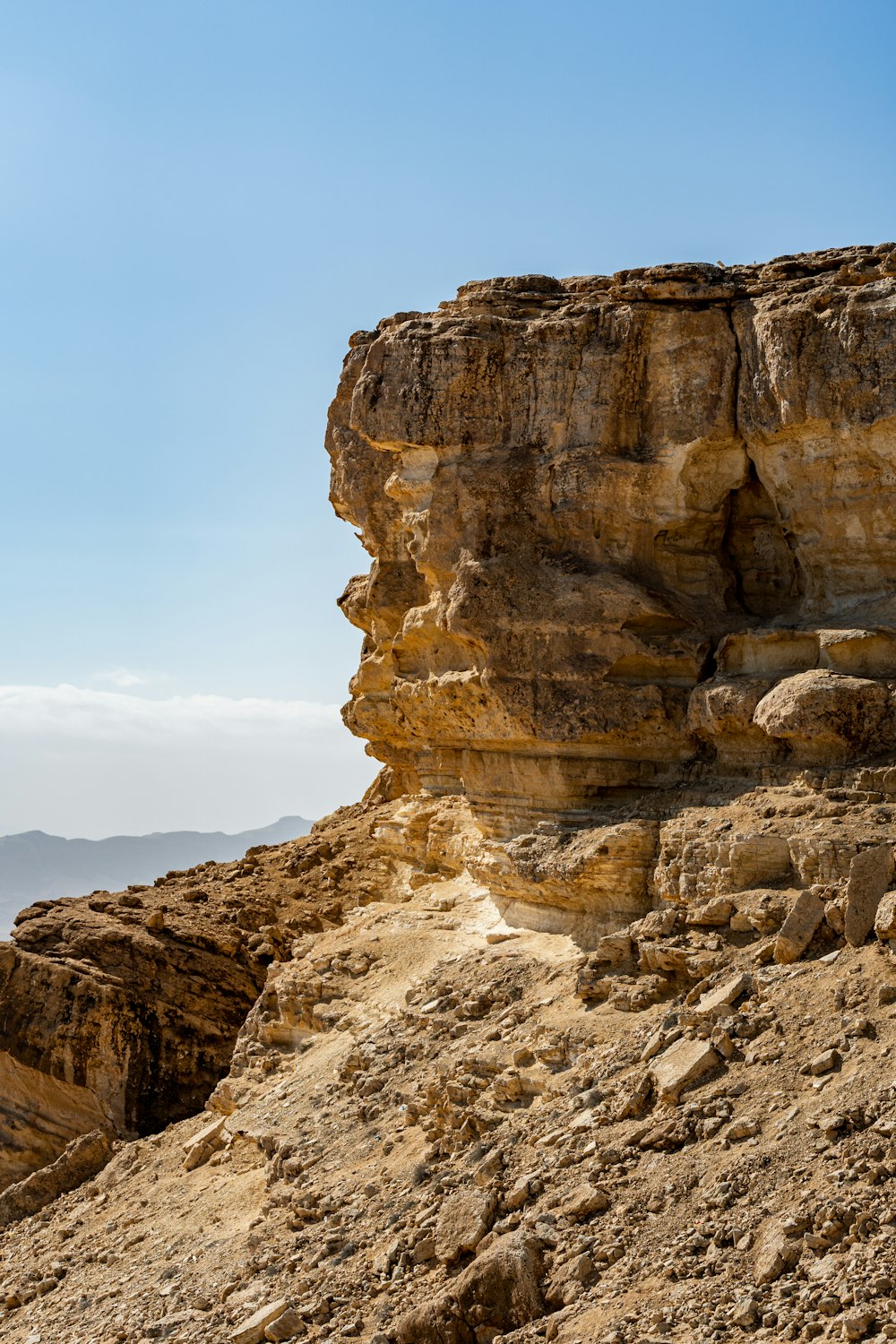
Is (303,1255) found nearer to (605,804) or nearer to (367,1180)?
(367,1180)

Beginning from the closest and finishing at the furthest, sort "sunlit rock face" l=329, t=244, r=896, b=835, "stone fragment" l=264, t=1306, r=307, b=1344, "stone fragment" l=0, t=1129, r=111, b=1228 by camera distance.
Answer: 1. "stone fragment" l=264, t=1306, r=307, b=1344
2. "sunlit rock face" l=329, t=244, r=896, b=835
3. "stone fragment" l=0, t=1129, r=111, b=1228

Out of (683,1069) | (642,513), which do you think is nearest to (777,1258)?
(683,1069)

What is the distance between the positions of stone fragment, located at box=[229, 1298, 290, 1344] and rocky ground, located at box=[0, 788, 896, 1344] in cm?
4

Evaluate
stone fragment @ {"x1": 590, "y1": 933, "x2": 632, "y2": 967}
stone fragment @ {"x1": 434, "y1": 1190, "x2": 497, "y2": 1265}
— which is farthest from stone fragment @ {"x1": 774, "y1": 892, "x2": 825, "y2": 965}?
stone fragment @ {"x1": 434, "y1": 1190, "x2": 497, "y2": 1265}

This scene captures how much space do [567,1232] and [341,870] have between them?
15357mm

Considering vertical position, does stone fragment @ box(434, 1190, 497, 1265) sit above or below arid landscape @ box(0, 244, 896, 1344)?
below

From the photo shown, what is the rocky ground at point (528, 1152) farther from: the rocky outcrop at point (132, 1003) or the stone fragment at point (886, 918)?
the rocky outcrop at point (132, 1003)

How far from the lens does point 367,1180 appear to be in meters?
18.5

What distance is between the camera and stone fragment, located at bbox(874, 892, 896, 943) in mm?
→ 15477

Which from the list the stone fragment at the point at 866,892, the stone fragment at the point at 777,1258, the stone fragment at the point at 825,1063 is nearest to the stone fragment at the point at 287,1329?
the stone fragment at the point at 777,1258

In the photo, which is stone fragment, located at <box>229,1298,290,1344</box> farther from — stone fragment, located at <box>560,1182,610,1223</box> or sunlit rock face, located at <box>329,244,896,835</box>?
sunlit rock face, located at <box>329,244,896,835</box>

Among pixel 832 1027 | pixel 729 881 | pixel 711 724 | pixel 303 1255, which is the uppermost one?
pixel 711 724

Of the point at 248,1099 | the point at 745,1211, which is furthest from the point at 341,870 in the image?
the point at 745,1211

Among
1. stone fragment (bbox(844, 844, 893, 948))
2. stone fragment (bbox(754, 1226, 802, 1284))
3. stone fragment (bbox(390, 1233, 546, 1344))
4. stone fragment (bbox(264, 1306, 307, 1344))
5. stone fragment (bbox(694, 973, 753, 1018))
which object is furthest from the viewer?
stone fragment (bbox(694, 973, 753, 1018))
